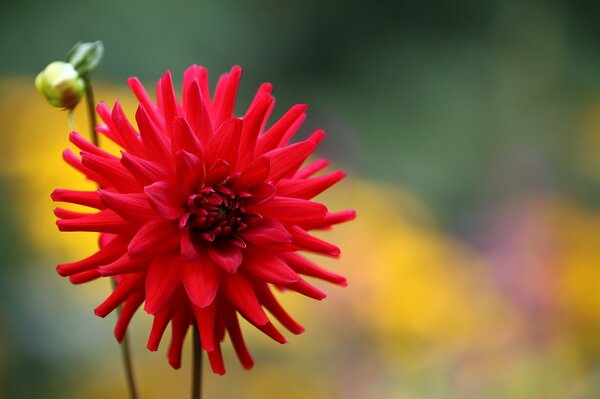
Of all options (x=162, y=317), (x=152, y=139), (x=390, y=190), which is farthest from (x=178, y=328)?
(x=390, y=190)

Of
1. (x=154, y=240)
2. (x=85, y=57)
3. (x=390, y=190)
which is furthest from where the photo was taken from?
(x=390, y=190)

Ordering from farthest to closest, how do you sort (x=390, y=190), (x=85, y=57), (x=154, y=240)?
(x=390, y=190) < (x=85, y=57) < (x=154, y=240)

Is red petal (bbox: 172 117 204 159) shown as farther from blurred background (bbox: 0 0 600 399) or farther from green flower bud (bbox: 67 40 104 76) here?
blurred background (bbox: 0 0 600 399)

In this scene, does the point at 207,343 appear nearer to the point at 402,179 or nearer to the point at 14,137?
the point at 14,137

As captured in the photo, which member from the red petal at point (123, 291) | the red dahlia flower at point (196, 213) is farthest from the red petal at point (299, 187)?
the red petal at point (123, 291)

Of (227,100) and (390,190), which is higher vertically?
(227,100)

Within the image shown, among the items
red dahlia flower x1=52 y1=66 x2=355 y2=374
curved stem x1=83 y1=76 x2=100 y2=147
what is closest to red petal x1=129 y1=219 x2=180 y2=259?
red dahlia flower x1=52 y1=66 x2=355 y2=374

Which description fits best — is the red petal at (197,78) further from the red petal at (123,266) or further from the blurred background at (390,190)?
the blurred background at (390,190)

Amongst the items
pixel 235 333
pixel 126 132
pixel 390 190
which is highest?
pixel 126 132

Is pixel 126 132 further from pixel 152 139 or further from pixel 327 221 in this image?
pixel 327 221
